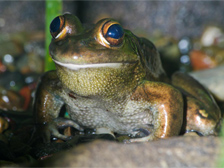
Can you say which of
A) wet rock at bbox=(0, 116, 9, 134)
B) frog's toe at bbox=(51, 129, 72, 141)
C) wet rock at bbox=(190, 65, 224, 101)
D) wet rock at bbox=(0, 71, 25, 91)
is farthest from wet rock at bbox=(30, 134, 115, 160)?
→ wet rock at bbox=(0, 71, 25, 91)

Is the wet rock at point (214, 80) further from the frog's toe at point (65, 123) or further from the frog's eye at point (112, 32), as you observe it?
the frog's eye at point (112, 32)

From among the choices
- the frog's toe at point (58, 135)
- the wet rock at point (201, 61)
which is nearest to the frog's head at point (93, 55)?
the frog's toe at point (58, 135)

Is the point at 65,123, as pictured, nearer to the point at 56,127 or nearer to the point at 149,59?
the point at 56,127

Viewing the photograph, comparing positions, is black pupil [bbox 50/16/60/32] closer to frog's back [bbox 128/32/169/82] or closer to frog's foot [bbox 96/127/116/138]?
frog's back [bbox 128/32/169/82]

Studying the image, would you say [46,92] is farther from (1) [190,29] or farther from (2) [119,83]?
(1) [190,29]

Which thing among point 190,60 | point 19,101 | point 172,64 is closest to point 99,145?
point 19,101

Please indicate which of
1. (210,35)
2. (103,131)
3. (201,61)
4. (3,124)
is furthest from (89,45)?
(210,35)
